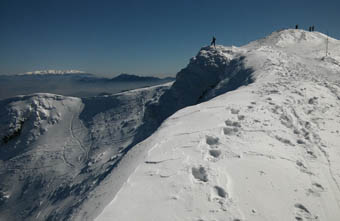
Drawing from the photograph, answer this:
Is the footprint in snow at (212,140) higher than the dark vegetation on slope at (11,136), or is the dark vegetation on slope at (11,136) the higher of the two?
the footprint in snow at (212,140)

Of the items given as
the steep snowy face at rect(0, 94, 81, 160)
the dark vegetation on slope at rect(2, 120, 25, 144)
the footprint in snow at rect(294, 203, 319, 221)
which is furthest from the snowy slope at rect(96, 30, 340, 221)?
the dark vegetation on slope at rect(2, 120, 25, 144)

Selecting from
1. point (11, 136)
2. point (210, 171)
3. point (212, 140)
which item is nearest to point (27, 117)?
point (11, 136)

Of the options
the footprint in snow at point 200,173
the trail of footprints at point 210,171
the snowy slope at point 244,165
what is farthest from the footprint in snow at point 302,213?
the footprint in snow at point 200,173

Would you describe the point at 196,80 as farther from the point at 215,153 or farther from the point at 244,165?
the point at 244,165

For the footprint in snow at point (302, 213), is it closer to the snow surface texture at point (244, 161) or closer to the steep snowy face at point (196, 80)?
the snow surface texture at point (244, 161)

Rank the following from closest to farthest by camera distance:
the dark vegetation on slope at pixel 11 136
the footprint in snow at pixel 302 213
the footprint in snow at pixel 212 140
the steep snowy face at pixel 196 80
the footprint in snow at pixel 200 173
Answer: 1. the footprint in snow at pixel 302 213
2. the footprint in snow at pixel 200 173
3. the footprint in snow at pixel 212 140
4. the steep snowy face at pixel 196 80
5. the dark vegetation on slope at pixel 11 136

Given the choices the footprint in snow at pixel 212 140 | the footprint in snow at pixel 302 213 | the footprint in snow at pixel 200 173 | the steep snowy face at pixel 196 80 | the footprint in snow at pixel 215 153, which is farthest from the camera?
the steep snowy face at pixel 196 80

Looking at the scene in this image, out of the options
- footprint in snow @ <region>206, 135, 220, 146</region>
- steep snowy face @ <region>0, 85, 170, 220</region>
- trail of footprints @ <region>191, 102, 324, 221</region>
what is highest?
footprint in snow @ <region>206, 135, 220, 146</region>

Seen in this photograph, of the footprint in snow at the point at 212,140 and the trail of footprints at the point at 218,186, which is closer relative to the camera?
the trail of footprints at the point at 218,186

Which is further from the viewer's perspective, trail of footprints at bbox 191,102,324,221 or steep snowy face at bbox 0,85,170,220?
steep snowy face at bbox 0,85,170,220

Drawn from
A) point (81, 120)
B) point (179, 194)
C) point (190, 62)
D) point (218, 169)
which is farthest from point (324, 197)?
point (81, 120)

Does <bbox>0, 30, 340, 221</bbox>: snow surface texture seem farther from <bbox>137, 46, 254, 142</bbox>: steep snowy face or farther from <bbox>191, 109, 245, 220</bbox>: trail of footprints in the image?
<bbox>137, 46, 254, 142</bbox>: steep snowy face
